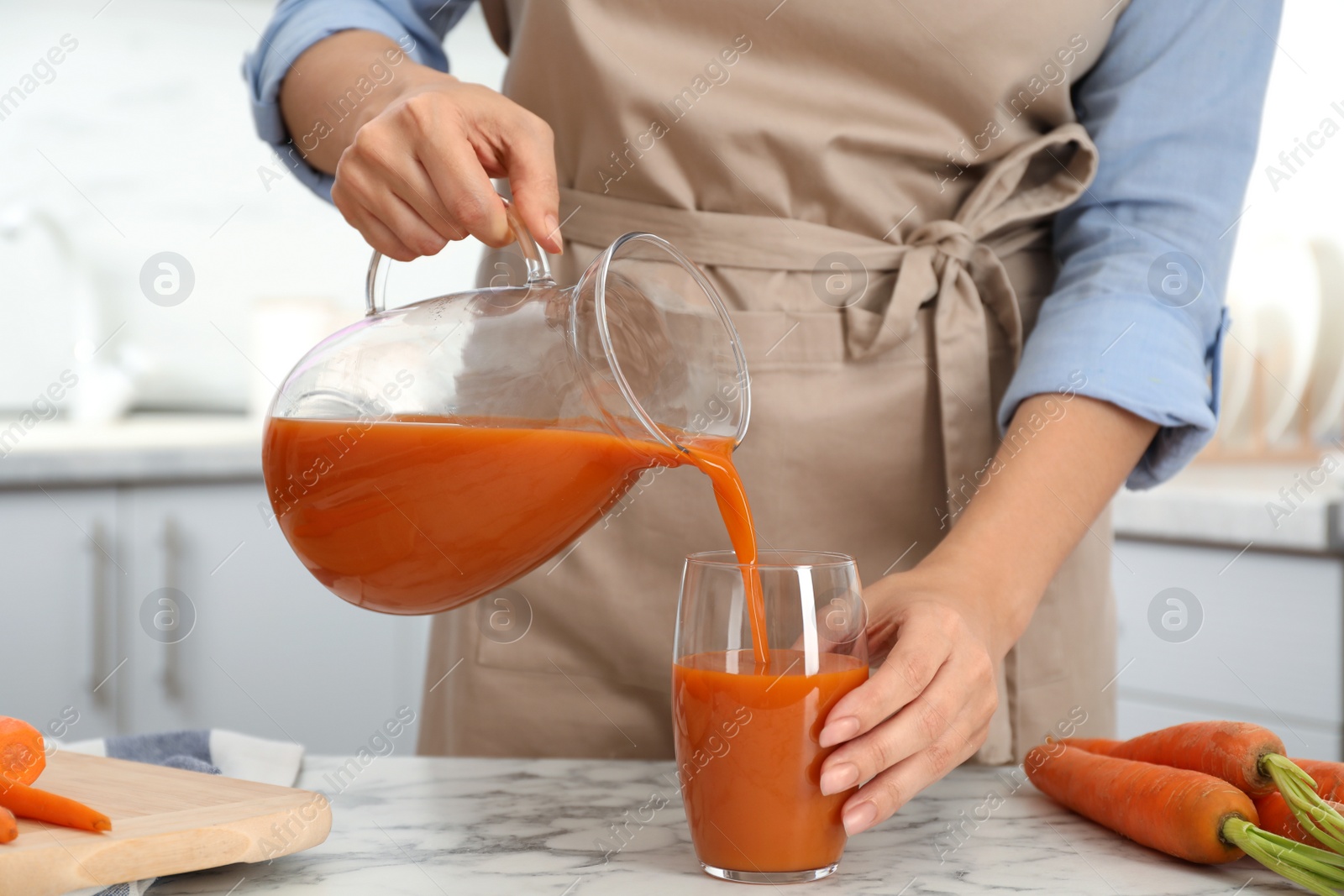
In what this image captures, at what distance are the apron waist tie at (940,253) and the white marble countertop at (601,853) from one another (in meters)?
0.33

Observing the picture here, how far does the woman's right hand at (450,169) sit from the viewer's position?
707mm

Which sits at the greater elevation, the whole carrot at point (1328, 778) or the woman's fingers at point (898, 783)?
the woman's fingers at point (898, 783)

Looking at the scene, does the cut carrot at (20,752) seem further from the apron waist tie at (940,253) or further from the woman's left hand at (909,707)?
the apron waist tie at (940,253)

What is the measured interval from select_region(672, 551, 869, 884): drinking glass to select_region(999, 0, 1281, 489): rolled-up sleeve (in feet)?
1.23

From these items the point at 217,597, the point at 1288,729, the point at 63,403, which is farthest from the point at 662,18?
the point at 63,403

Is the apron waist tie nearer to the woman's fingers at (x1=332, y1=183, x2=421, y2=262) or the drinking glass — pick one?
the woman's fingers at (x1=332, y1=183, x2=421, y2=262)

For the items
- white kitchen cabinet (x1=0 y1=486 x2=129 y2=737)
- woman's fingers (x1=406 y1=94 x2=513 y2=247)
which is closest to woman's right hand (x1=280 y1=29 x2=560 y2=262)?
woman's fingers (x1=406 y1=94 x2=513 y2=247)

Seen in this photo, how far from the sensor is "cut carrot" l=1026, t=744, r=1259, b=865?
0.69 meters

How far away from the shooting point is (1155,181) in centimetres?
106

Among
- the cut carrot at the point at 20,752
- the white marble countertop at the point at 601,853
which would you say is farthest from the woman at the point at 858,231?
the cut carrot at the point at 20,752

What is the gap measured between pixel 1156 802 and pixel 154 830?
565 millimetres

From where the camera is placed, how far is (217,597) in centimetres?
229

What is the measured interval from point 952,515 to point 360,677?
173 cm

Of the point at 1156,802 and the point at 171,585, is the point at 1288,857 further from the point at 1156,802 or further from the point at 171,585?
the point at 171,585
